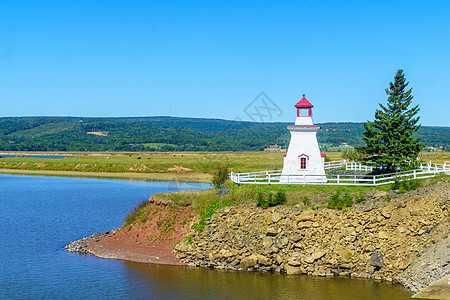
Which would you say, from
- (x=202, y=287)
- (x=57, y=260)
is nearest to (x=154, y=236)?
(x=57, y=260)

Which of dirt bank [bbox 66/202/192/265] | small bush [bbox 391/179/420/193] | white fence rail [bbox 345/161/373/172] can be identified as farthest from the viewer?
white fence rail [bbox 345/161/373/172]

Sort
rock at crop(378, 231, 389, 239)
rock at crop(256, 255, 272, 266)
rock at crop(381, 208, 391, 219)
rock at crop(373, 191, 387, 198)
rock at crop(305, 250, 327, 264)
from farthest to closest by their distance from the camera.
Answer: rock at crop(373, 191, 387, 198) → rock at crop(381, 208, 391, 219) → rock at crop(256, 255, 272, 266) → rock at crop(378, 231, 389, 239) → rock at crop(305, 250, 327, 264)

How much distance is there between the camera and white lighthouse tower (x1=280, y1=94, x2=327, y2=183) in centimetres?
4156

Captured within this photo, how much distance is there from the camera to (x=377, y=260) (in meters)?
30.3

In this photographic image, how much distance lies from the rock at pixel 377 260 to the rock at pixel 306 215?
4634 mm

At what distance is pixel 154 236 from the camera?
123 feet

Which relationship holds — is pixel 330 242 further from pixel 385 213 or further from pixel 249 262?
pixel 249 262

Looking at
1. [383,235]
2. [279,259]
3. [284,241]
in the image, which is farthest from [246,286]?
[383,235]

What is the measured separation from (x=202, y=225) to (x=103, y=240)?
27.2 ft

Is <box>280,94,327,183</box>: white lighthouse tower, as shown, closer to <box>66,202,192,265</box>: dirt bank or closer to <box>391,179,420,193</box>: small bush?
<box>391,179,420,193</box>: small bush

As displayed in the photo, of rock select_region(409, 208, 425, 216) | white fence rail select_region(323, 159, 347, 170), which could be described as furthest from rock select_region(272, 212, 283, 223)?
white fence rail select_region(323, 159, 347, 170)

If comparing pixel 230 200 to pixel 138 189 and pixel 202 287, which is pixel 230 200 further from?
pixel 138 189

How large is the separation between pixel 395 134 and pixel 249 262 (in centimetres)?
2137

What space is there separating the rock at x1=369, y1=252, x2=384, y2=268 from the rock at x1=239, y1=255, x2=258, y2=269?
271 inches
